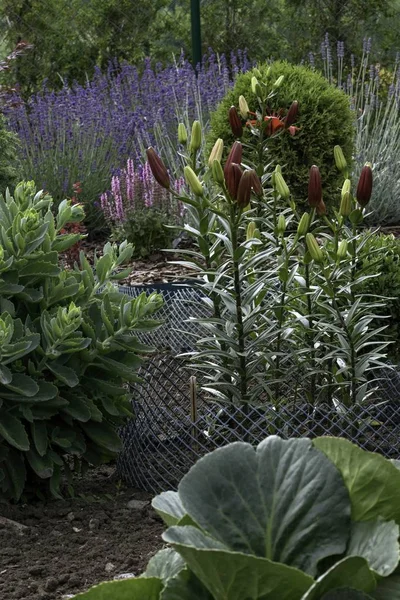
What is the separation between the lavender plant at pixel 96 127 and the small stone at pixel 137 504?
4.78 metres

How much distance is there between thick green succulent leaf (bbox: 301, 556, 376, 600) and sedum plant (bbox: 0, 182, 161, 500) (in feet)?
5.46

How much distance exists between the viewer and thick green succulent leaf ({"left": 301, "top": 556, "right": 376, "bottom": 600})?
1.12 m

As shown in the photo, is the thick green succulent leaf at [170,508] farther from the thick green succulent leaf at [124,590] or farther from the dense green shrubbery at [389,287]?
the dense green shrubbery at [389,287]

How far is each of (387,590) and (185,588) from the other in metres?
0.26

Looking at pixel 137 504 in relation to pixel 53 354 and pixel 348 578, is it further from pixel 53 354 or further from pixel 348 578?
pixel 348 578

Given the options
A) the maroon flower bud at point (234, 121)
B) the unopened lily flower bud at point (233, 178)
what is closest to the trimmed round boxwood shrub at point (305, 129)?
the maroon flower bud at point (234, 121)

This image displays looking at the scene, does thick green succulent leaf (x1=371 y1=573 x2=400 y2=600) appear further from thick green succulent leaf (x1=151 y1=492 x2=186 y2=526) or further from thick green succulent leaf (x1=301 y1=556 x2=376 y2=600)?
thick green succulent leaf (x1=151 y1=492 x2=186 y2=526)

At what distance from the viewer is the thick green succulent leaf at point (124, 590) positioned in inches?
47.2

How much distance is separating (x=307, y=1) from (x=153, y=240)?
22.1 feet

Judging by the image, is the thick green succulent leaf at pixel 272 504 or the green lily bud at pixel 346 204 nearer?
the thick green succulent leaf at pixel 272 504

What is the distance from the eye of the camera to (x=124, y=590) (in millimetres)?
1205

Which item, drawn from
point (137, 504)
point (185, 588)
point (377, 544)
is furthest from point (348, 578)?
point (137, 504)

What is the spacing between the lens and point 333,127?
19.5 ft

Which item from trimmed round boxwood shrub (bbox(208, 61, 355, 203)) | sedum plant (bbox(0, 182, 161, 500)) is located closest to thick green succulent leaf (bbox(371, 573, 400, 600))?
sedum plant (bbox(0, 182, 161, 500))
